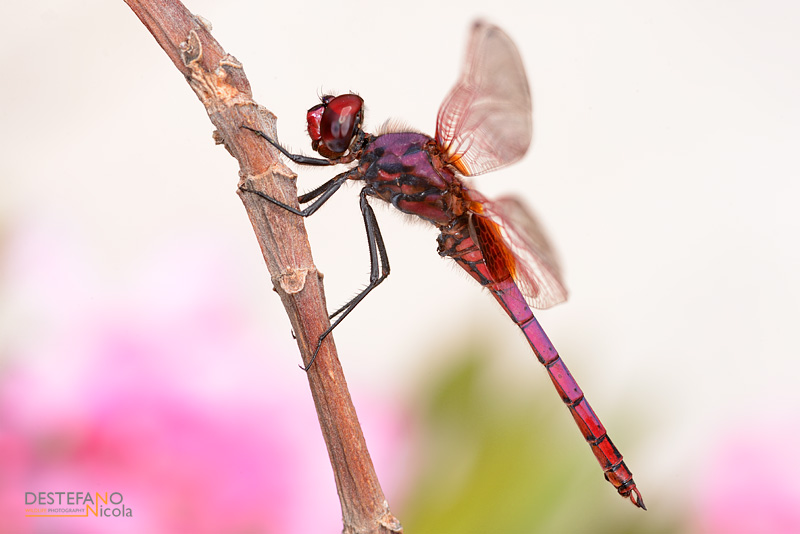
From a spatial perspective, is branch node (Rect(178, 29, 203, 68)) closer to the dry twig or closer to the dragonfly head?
the dry twig

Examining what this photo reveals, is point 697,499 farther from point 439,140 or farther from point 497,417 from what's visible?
point 439,140

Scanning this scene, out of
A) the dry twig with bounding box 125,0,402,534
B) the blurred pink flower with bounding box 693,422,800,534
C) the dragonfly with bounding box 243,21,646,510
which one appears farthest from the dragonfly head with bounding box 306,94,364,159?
the blurred pink flower with bounding box 693,422,800,534

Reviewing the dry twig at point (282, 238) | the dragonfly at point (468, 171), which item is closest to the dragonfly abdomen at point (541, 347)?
the dragonfly at point (468, 171)

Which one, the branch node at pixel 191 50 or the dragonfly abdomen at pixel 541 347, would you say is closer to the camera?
the branch node at pixel 191 50

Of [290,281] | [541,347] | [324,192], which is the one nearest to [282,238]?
[290,281]

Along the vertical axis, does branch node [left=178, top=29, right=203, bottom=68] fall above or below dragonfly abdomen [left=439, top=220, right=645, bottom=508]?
above

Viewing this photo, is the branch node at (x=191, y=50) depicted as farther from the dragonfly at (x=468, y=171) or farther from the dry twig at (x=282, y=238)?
the dragonfly at (x=468, y=171)

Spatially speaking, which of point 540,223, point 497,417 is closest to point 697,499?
point 497,417

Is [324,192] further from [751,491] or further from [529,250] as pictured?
[751,491]
